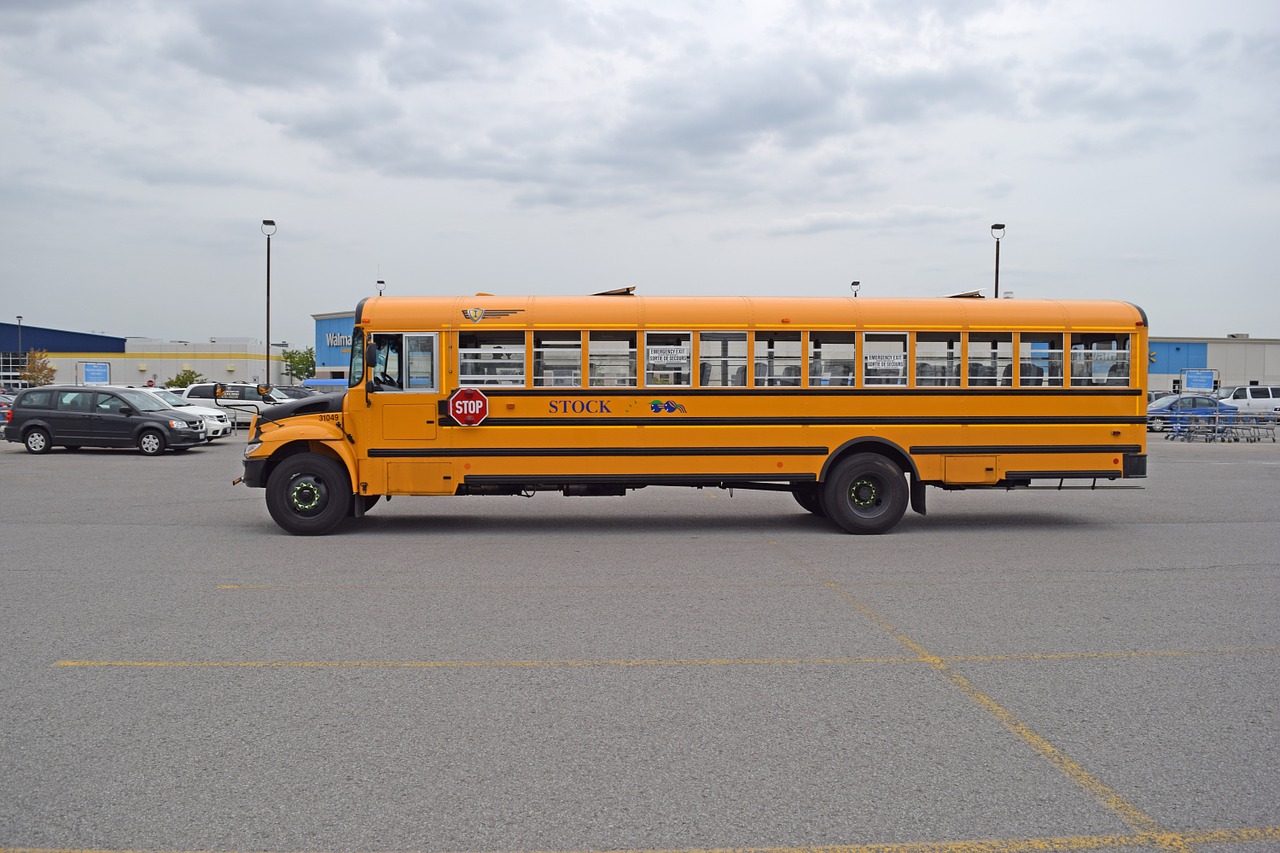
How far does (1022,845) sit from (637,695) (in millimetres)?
2064

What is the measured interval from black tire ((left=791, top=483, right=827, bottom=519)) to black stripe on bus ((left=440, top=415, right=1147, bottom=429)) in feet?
3.18

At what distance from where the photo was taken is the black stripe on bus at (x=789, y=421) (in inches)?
423

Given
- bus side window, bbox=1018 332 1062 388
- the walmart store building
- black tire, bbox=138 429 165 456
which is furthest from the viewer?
the walmart store building

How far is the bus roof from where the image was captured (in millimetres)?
10719

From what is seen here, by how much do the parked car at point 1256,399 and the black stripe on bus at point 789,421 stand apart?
1317 inches

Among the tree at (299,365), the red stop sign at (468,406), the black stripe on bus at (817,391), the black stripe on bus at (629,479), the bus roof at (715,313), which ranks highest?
the tree at (299,365)

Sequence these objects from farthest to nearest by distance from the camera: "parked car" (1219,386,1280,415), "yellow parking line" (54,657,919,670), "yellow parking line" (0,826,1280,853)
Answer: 1. "parked car" (1219,386,1280,415)
2. "yellow parking line" (54,657,919,670)
3. "yellow parking line" (0,826,1280,853)

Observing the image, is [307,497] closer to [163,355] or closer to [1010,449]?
[1010,449]

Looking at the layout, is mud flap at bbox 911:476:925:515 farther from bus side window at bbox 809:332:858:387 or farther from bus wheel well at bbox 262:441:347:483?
bus wheel well at bbox 262:441:347:483

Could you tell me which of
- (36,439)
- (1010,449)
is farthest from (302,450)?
(36,439)

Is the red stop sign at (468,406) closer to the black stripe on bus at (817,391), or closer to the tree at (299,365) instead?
the black stripe on bus at (817,391)

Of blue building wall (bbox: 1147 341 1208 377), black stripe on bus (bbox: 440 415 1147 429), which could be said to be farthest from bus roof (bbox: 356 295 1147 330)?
blue building wall (bbox: 1147 341 1208 377)

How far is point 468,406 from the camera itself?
1067 cm

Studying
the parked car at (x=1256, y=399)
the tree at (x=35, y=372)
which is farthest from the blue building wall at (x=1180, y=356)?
the tree at (x=35, y=372)
